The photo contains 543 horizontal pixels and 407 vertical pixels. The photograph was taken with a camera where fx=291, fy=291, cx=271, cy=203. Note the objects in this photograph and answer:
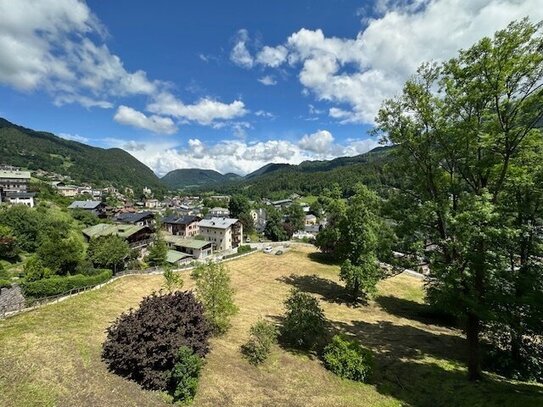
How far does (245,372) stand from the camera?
14.7 metres

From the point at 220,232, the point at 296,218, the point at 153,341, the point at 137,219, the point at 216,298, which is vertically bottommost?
the point at 220,232

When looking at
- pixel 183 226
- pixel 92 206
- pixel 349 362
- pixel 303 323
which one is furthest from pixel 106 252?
pixel 92 206

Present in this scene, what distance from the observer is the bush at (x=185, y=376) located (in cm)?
1209

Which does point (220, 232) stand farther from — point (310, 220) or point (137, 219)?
point (310, 220)

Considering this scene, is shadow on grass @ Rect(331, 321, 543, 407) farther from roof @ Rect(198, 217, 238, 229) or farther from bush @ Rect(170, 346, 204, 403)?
roof @ Rect(198, 217, 238, 229)

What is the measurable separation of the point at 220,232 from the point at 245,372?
209ft

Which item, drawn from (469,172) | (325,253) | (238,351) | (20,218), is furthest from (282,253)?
(20,218)

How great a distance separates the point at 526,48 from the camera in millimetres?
11414

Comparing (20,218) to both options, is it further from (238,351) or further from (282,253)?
(238,351)

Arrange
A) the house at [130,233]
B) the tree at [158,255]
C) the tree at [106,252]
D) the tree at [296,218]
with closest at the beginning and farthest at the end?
the tree at [106,252]
the tree at [158,255]
the house at [130,233]
the tree at [296,218]

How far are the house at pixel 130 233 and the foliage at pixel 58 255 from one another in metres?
17.9

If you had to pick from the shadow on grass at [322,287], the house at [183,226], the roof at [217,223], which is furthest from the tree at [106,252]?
the house at [183,226]

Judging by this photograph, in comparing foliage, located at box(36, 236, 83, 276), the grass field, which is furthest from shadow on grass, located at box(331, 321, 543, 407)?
foliage, located at box(36, 236, 83, 276)

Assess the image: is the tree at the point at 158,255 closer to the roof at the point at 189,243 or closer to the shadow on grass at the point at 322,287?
the roof at the point at 189,243
